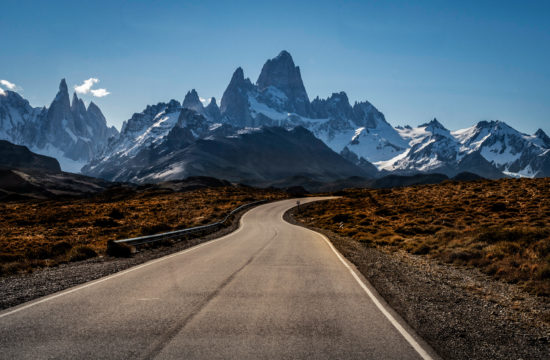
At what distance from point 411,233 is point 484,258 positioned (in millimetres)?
11195

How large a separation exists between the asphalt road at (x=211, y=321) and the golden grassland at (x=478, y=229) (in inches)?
236

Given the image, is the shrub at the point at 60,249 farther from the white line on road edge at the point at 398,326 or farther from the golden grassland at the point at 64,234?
the white line on road edge at the point at 398,326

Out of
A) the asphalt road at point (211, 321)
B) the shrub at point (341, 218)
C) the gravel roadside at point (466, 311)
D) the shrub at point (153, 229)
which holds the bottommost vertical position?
the shrub at point (341, 218)

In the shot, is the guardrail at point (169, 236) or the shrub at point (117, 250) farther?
the guardrail at point (169, 236)

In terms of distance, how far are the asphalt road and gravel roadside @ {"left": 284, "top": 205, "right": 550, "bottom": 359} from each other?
54 cm

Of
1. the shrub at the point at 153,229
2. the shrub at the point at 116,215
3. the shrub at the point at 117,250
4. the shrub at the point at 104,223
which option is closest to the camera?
the shrub at the point at 117,250

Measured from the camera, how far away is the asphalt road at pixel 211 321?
18.4ft

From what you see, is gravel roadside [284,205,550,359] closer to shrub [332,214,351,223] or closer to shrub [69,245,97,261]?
shrub [69,245,97,261]

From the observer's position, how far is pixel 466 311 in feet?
27.3

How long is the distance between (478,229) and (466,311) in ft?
45.0

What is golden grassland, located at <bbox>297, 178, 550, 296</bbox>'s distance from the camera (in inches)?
521

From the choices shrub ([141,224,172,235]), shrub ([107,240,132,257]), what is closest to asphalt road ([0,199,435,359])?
shrub ([107,240,132,257])

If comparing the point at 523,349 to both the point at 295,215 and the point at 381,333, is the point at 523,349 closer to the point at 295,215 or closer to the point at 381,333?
the point at 381,333

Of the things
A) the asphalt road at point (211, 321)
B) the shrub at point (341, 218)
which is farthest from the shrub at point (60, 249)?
the shrub at point (341, 218)
